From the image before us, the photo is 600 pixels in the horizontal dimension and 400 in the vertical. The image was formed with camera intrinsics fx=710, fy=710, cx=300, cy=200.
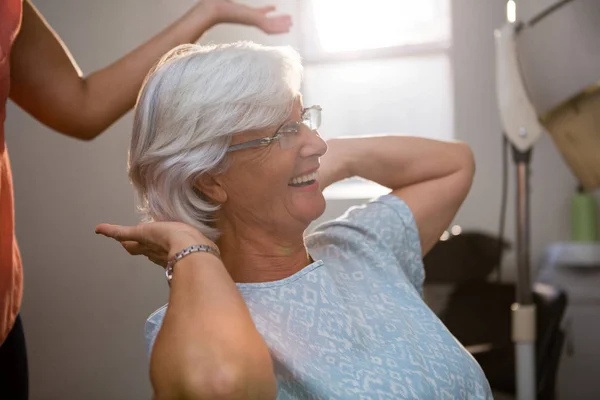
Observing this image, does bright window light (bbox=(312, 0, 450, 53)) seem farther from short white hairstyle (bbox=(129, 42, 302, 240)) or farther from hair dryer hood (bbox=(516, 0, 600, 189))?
short white hairstyle (bbox=(129, 42, 302, 240))

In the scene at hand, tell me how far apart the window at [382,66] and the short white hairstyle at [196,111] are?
150cm

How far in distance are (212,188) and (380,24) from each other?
166 centimetres

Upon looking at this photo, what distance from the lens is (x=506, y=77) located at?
56.0 inches

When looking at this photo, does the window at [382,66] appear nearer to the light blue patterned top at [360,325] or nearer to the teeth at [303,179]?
the light blue patterned top at [360,325]

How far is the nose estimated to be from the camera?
38.2 inches

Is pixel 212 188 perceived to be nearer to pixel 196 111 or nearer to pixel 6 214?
pixel 196 111

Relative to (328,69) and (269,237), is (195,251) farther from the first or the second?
(328,69)

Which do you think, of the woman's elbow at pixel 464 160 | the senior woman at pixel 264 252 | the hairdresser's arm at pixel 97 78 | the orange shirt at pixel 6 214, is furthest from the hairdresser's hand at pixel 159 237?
the woman's elbow at pixel 464 160

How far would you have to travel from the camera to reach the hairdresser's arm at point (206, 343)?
2.45 feet

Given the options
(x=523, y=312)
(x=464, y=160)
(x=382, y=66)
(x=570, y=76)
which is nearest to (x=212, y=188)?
(x=464, y=160)

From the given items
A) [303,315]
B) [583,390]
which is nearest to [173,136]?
[303,315]

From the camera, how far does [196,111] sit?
90 centimetres

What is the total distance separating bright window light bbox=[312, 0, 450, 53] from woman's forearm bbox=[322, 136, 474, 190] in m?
1.33

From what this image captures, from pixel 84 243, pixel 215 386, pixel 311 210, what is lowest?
pixel 84 243
